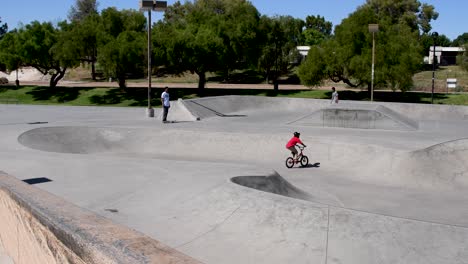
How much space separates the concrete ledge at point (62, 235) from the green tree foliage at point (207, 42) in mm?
37134

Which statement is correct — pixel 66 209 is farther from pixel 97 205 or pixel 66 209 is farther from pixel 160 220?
pixel 97 205

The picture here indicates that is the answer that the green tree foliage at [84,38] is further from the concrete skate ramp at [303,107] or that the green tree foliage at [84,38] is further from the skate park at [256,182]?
the concrete skate ramp at [303,107]

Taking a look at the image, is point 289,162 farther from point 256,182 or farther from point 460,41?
point 460,41

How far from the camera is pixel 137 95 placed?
148ft

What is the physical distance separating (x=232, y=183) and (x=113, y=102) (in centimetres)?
3475

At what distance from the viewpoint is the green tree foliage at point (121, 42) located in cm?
4216

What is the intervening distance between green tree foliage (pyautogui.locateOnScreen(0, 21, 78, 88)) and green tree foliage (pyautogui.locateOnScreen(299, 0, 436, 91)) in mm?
22280

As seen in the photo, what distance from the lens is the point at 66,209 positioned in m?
4.50

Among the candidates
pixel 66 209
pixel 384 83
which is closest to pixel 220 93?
pixel 384 83

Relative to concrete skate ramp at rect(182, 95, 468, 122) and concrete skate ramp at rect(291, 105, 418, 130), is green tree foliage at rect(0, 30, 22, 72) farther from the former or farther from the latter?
concrete skate ramp at rect(291, 105, 418, 130)

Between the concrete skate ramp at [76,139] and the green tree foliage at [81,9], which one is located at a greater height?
the green tree foliage at [81,9]

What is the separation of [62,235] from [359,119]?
69.3 feet

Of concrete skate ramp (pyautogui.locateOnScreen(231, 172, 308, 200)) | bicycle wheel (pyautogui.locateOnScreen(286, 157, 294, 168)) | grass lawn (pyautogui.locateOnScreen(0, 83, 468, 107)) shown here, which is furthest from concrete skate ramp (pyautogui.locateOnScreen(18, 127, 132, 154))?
grass lawn (pyautogui.locateOnScreen(0, 83, 468, 107))

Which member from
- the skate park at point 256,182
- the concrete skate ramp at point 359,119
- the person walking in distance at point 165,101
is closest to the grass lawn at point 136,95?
the skate park at point 256,182
